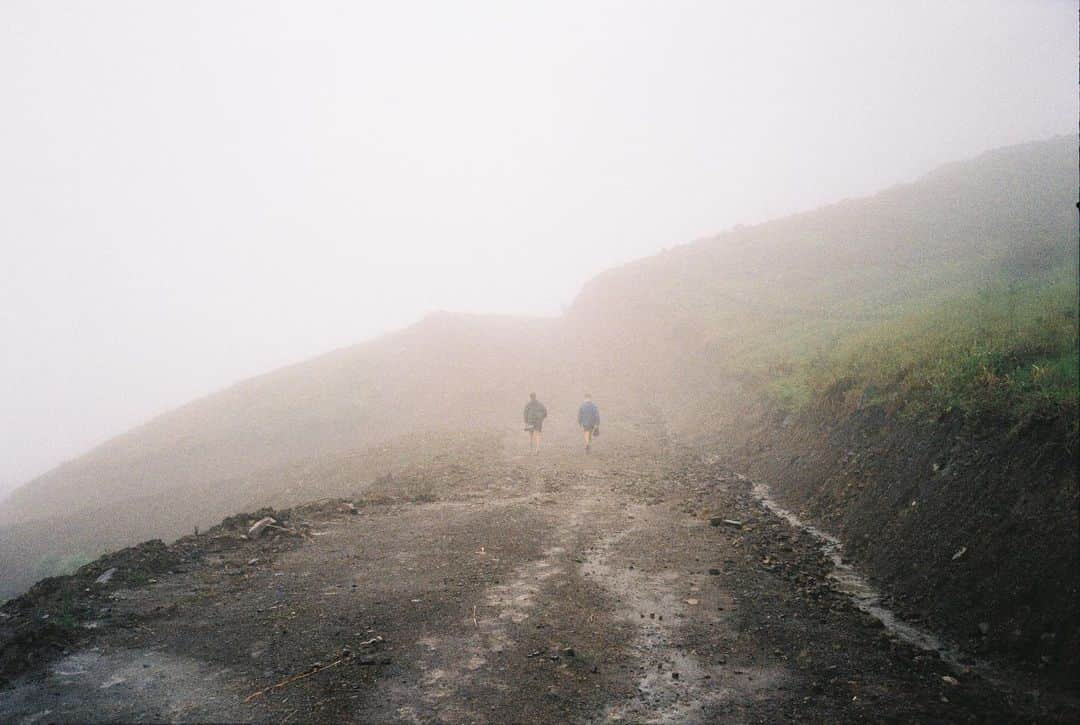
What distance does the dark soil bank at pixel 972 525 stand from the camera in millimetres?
5883

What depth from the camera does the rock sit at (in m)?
11.6

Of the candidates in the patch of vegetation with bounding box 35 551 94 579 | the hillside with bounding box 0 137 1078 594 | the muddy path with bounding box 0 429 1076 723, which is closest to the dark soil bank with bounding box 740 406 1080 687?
the muddy path with bounding box 0 429 1076 723

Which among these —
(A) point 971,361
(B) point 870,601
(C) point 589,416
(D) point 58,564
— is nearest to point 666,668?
(B) point 870,601

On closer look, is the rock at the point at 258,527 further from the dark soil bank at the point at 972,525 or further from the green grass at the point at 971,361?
the green grass at the point at 971,361

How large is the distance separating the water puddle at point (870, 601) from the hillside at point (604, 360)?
34.6 feet

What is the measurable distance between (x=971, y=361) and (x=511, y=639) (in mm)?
10181

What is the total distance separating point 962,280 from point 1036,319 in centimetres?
1630

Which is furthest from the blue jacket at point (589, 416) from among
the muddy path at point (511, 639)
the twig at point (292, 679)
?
the twig at point (292, 679)

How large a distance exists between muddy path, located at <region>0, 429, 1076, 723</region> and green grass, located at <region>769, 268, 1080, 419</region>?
4.02 metres

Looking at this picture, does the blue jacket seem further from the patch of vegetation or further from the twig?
the patch of vegetation

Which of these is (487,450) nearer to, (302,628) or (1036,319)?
(302,628)

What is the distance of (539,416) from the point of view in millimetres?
21641

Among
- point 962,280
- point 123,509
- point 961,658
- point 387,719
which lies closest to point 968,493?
point 961,658

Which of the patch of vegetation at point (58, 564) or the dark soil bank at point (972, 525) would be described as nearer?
the dark soil bank at point (972, 525)
